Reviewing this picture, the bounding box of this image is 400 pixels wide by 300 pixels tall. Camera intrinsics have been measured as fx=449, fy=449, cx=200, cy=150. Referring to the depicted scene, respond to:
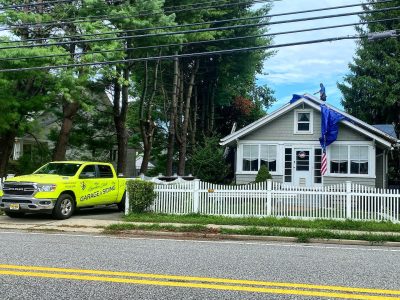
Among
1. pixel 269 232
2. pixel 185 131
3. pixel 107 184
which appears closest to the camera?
pixel 269 232

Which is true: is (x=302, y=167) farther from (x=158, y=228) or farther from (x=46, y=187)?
(x=46, y=187)

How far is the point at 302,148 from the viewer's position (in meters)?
22.0

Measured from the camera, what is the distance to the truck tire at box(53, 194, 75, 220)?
13859 millimetres

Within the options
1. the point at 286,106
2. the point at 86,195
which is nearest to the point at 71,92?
the point at 86,195

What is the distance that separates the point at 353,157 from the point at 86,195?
41.9 feet

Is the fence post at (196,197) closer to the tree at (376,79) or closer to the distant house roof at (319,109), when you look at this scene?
the distant house roof at (319,109)

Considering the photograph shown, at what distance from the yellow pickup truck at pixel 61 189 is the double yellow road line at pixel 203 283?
6859 millimetres

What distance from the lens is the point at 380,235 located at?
11.4 meters

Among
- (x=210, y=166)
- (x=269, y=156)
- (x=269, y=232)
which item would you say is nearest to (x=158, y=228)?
(x=269, y=232)

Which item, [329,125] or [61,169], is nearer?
[61,169]

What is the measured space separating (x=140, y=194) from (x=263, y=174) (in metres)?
7.87

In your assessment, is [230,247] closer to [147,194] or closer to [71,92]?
[147,194]

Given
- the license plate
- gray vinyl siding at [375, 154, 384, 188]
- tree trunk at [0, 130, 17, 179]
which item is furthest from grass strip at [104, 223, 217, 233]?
gray vinyl siding at [375, 154, 384, 188]

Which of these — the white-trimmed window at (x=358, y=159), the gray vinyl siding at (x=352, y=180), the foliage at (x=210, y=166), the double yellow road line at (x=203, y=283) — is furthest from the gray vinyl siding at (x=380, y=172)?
the double yellow road line at (x=203, y=283)
